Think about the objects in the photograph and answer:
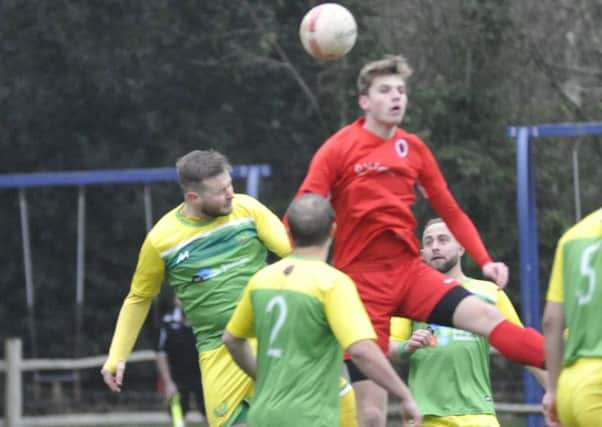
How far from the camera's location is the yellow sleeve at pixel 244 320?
6340 millimetres

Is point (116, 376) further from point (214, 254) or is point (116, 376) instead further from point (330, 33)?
point (330, 33)

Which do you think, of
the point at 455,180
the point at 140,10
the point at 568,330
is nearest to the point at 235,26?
the point at 140,10

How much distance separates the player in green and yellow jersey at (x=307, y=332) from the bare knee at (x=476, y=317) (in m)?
0.98

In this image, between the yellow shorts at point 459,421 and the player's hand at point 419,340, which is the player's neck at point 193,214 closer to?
the player's hand at point 419,340

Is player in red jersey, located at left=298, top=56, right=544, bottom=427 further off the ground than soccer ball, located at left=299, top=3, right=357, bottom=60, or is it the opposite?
soccer ball, located at left=299, top=3, right=357, bottom=60

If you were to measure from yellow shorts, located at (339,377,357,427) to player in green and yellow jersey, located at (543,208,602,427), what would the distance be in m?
1.65

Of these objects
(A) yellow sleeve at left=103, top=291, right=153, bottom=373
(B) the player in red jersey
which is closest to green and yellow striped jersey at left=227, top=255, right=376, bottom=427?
(B) the player in red jersey

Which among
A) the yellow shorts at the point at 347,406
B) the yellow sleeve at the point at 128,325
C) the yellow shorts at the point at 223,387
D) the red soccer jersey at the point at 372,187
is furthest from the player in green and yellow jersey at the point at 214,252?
the yellow shorts at the point at 347,406

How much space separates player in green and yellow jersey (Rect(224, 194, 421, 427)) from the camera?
6.03 meters

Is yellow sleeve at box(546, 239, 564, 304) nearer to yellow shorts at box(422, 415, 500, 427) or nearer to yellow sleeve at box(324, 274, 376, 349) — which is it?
yellow sleeve at box(324, 274, 376, 349)

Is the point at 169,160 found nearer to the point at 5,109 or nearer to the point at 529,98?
the point at 5,109

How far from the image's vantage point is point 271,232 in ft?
25.2

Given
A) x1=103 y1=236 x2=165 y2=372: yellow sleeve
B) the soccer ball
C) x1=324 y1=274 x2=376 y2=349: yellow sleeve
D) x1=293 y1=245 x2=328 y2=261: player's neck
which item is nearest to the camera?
x1=324 y1=274 x2=376 y2=349: yellow sleeve

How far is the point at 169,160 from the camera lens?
2003 cm
